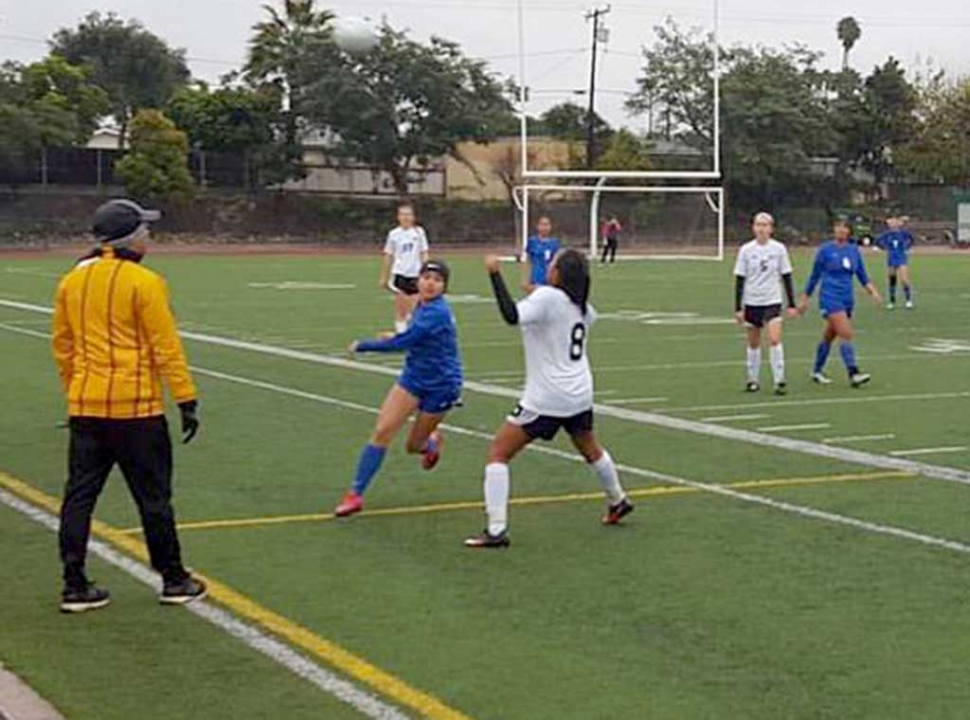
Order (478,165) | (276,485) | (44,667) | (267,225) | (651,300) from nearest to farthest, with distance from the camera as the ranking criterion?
(44,667)
(276,485)
(651,300)
(267,225)
(478,165)

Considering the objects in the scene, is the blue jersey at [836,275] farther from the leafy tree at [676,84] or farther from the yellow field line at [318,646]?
the leafy tree at [676,84]

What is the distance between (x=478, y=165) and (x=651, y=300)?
47.5m

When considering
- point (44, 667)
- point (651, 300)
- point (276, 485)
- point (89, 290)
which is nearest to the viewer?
point (44, 667)

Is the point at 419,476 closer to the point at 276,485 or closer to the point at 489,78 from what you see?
the point at 276,485

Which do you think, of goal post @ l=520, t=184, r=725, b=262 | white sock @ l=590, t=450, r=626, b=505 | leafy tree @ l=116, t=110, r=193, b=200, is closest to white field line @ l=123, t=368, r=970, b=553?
white sock @ l=590, t=450, r=626, b=505

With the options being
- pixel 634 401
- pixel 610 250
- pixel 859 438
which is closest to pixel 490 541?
pixel 859 438

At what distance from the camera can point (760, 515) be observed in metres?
10.5

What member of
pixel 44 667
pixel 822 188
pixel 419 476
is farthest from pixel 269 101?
pixel 44 667

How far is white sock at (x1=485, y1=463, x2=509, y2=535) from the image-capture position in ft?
31.1

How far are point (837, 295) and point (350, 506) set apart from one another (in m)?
9.24

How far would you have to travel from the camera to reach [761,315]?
1784 centimetres

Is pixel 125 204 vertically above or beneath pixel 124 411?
above

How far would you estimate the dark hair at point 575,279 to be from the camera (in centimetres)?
948

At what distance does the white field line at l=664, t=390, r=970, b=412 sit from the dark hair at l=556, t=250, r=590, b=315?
639 cm
